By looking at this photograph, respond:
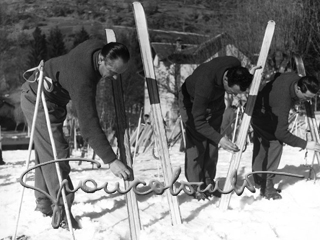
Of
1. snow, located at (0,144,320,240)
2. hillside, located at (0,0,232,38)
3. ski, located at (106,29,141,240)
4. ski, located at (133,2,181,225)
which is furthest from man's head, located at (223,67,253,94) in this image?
hillside, located at (0,0,232,38)

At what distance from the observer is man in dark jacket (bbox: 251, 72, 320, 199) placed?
4285 mm

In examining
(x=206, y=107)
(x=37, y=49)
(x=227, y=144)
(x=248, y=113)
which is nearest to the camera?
(x=227, y=144)

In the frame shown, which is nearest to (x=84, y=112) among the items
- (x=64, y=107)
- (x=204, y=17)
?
(x=64, y=107)

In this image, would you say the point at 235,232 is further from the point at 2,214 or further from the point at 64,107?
the point at 2,214

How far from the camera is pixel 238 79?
12.3 ft

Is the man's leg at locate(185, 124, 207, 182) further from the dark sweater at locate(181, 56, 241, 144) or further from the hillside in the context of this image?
the hillside

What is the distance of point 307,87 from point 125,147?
6.37 feet

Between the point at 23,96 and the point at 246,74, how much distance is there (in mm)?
1848

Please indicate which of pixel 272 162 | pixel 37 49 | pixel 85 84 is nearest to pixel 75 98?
pixel 85 84

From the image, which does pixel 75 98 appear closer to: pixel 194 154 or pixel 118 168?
pixel 118 168

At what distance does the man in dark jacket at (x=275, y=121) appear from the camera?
429 centimetres

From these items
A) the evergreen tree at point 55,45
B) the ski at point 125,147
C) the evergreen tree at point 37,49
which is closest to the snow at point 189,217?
the ski at point 125,147

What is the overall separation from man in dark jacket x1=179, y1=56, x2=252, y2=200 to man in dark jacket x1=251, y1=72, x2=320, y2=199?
460mm

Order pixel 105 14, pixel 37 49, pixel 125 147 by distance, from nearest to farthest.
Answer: pixel 125 147 < pixel 37 49 < pixel 105 14
